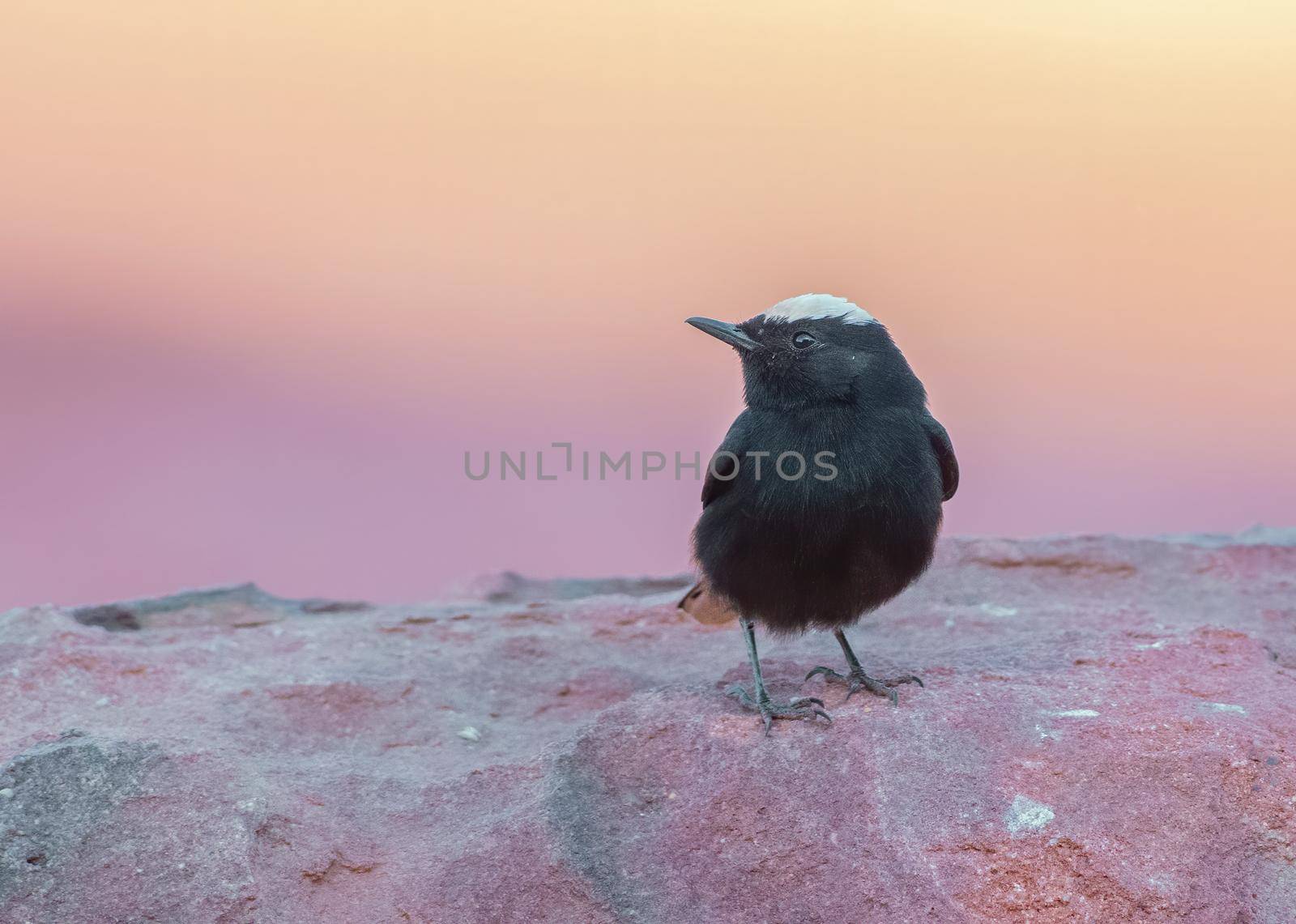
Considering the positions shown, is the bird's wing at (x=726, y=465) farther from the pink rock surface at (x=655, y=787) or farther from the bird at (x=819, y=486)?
the pink rock surface at (x=655, y=787)

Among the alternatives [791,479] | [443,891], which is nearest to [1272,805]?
[791,479]

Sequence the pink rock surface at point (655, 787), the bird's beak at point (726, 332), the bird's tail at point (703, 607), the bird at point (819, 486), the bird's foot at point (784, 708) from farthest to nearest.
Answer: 1. the bird's tail at point (703, 607)
2. the bird's beak at point (726, 332)
3. the bird at point (819, 486)
4. the bird's foot at point (784, 708)
5. the pink rock surface at point (655, 787)

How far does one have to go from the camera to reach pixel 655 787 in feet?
14.3

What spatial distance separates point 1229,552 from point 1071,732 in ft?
11.5

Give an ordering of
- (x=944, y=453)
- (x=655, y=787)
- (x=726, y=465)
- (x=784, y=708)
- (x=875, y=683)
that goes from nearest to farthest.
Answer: (x=655, y=787), (x=784, y=708), (x=875, y=683), (x=726, y=465), (x=944, y=453)

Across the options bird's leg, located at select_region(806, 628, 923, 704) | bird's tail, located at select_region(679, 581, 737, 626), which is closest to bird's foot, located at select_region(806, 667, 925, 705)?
bird's leg, located at select_region(806, 628, 923, 704)

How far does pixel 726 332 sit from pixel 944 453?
1182 mm

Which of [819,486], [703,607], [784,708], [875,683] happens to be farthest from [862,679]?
[703,607]

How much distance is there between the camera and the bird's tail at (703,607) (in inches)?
225

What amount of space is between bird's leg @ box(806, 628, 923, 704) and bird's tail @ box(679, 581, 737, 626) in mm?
637

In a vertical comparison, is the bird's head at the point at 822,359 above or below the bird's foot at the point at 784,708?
above

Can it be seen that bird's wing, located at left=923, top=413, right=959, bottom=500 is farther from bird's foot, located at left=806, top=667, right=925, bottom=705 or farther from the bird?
bird's foot, located at left=806, top=667, right=925, bottom=705

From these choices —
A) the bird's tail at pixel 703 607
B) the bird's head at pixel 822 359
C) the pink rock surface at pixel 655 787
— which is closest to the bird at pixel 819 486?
the bird's head at pixel 822 359

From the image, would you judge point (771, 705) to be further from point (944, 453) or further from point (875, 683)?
point (944, 453)
